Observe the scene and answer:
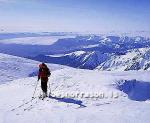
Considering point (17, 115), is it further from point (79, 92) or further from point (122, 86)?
point (122, 86)

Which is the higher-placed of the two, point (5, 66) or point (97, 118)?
point (97, 118)

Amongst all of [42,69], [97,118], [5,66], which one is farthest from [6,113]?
[5,66]

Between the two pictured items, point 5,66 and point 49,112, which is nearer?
point 49,112

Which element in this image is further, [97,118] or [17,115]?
[17,115]

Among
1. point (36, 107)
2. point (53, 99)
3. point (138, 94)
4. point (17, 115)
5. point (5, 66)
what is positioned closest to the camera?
point (17, 115)

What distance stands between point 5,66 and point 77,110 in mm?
154070

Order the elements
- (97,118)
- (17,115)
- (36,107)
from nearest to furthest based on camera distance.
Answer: (97,118)
(17,115)
(36,107)

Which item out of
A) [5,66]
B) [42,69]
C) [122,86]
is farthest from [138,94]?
[5,66]

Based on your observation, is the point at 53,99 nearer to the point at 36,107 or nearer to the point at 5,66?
the point at 36,107

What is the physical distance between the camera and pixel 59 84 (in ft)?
98.3

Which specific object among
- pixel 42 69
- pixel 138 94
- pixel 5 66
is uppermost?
pixel 42 69

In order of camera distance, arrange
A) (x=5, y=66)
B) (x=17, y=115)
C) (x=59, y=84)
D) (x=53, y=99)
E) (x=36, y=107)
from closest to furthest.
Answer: (x=17, y=115) → (x=36, y=107) → (x=53, y=99) → (x=59, y=84) → (x=5, y=66)

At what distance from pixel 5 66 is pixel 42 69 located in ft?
491

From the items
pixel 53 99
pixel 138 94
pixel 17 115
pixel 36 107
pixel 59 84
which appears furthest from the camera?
pixel 59 84
